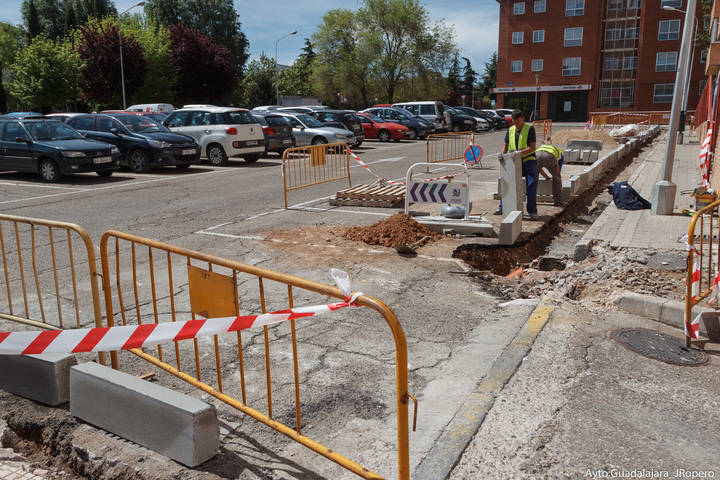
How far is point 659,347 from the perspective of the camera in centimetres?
480

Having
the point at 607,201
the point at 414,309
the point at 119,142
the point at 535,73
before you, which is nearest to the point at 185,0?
the point at 535,73

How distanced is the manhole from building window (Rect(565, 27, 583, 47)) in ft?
212

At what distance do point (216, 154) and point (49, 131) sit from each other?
4.80 metres

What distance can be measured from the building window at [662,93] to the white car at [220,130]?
55272 mm

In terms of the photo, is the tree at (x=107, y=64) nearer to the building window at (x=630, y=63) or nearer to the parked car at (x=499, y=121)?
the parked car at (x=499, y=121)

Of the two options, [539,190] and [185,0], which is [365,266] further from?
[185,0]

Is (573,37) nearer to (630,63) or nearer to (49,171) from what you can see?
(630,63)

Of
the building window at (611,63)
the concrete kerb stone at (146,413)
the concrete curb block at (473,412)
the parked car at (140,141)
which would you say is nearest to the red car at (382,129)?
the parked car at (140,141)

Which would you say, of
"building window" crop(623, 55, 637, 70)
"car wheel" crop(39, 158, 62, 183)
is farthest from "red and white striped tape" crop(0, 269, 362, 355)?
"building window" crop(623, 55, 637, 70)

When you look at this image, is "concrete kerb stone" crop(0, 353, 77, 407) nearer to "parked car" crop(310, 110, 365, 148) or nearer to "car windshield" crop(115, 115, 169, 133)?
"car windshield" crop(115, 115, 169, 133)

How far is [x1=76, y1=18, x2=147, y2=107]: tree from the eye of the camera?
42750mm

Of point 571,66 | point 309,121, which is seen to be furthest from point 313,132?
point 571,66

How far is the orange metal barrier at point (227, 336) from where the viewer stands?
2.74 metres

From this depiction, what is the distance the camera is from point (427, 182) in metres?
9.42
